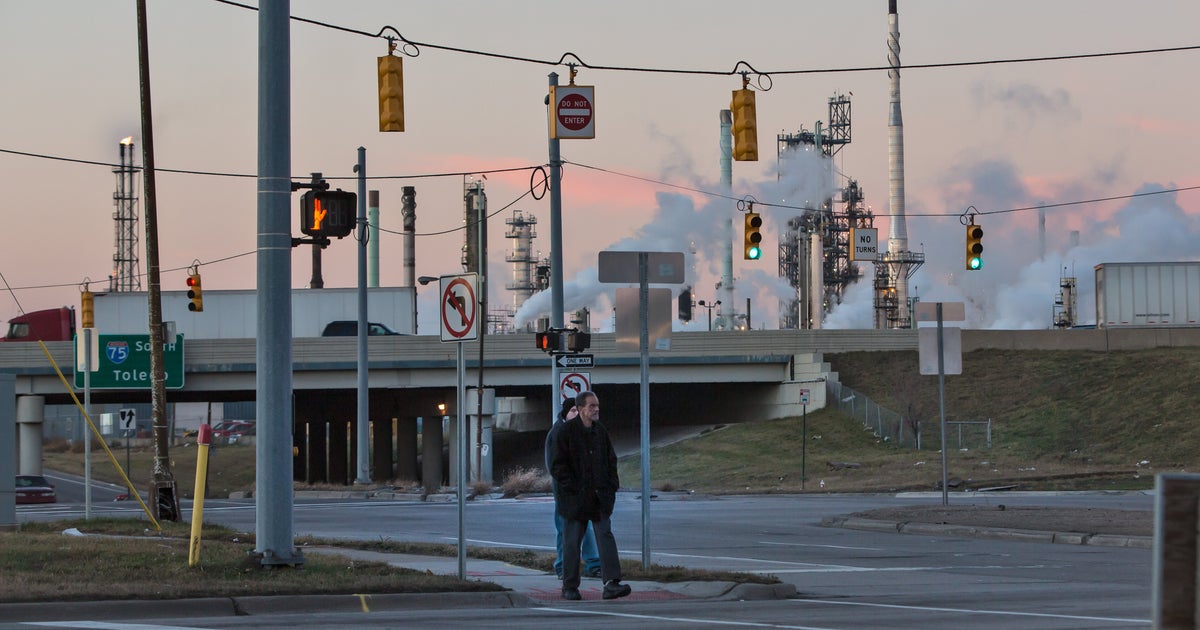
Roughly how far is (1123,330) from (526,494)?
33760mm

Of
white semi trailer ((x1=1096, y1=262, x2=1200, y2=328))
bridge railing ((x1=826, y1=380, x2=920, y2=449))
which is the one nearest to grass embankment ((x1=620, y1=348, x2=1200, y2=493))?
bridge railing ((x1=826, y1=380, x2=920, y2=449))

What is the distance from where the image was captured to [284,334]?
42.0 feet

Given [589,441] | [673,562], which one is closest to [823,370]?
[673,562]

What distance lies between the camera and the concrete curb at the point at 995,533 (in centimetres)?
1883

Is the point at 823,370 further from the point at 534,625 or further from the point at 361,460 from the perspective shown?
the point at 534,625

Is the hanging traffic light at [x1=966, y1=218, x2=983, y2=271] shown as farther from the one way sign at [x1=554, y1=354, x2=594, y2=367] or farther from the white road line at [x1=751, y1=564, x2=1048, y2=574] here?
the white road line at [x1=751, y1=564, x2=1048, y2=574]

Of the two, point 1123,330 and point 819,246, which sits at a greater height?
point 819,246

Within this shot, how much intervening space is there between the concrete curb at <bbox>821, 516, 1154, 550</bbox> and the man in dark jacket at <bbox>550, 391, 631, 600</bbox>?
9.02 meters

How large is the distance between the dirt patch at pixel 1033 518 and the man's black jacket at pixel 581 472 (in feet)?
32.4

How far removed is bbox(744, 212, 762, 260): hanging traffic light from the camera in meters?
32.7

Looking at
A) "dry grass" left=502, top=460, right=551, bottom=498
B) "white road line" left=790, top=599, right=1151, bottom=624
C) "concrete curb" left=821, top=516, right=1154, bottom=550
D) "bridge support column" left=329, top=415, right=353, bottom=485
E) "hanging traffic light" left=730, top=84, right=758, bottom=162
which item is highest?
"hanging traffic light" left=730, top=84, right=758, bottom=162

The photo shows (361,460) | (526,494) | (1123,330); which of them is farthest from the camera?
(1123,330)

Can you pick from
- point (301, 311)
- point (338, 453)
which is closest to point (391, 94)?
point (301, 311)

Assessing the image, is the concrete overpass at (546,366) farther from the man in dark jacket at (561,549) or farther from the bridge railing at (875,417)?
the man in dark jacket at (561,549)
